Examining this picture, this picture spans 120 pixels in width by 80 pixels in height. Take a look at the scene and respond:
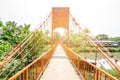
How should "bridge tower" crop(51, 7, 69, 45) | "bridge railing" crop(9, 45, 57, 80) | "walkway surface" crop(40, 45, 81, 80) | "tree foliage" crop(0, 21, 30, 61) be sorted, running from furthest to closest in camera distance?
"bridge tower" crop(51, 7, 69, 45) < "tree foliage" crop(0, 21, 30, 61) < "walkway surface" crop(40, 45, 81, 80) < "bridge railing" crop(9, 45, 57, 80)

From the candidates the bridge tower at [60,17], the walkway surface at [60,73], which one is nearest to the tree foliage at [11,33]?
the walkway surface at [60,73]

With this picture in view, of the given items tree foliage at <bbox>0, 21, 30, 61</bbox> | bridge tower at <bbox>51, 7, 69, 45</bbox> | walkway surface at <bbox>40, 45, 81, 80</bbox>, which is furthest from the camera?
bridge tower at <bbox>51, 7, 69, 45</bbox>

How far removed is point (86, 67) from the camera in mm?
7934

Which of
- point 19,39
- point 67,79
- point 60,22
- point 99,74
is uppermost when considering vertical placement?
point 60,22

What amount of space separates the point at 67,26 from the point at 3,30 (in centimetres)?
1658

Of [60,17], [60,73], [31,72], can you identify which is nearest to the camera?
[31,72]

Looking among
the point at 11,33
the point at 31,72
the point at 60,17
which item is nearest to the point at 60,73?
the point at 11,33

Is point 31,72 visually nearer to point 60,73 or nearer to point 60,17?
point 60,73

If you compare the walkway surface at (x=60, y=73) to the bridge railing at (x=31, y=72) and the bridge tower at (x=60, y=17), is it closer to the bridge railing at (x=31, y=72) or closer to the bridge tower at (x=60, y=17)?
the bridge railing at (x=31, y=72)

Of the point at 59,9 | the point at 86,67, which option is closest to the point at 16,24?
the point at 86,67

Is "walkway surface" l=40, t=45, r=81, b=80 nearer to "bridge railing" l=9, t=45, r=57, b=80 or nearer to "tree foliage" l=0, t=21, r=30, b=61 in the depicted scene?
"bridge railing" l=9, t=45, r=57, b=80

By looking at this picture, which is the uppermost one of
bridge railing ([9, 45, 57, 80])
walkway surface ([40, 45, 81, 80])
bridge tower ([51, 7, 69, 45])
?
bridge tower ([51, 7, 69, 45])

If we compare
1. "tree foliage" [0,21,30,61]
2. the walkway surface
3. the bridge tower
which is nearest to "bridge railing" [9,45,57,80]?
the walkway surface

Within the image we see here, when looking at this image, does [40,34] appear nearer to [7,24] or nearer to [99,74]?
[7,24]
